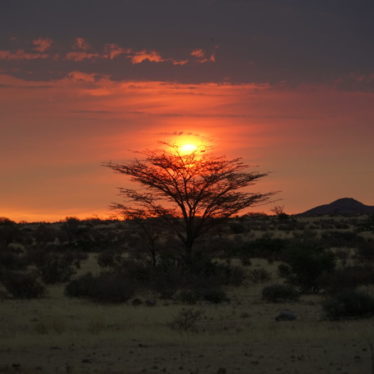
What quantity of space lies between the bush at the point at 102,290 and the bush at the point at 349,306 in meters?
7.86

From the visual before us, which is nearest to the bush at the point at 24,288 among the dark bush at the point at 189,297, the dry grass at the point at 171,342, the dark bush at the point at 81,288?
the dark bush at the point at 81,288

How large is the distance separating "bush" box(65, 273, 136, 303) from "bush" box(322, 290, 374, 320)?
7860mm

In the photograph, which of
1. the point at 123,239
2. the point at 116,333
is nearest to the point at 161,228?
the point at 116,333

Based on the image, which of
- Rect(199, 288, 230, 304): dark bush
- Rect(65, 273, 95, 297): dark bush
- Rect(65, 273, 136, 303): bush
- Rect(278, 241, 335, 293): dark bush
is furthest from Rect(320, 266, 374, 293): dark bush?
Rect(65, 273, 95, 297): dark bush

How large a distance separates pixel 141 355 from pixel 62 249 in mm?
43314

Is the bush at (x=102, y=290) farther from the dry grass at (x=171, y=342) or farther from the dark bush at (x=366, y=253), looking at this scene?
the dark bush at (x=366, y=253)

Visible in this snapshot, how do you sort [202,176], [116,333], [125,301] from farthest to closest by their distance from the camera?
1. [202,176]
2. [125,301]
3. [116,333]

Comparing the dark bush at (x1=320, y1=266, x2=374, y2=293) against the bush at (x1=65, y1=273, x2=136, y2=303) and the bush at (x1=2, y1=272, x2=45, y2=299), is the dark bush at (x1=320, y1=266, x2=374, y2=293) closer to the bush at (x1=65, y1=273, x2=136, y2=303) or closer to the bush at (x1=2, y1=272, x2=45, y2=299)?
the bush at (x1=65, y1=273, x2=136, y2=303)

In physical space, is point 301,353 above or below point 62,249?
below

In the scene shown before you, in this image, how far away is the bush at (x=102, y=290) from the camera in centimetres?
2325

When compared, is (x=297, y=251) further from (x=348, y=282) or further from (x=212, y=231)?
(x=212, y=231)

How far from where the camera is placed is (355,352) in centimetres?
1308

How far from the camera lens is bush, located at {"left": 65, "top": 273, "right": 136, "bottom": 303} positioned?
2325cm

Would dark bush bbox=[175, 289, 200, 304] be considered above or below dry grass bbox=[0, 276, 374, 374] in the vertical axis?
above
